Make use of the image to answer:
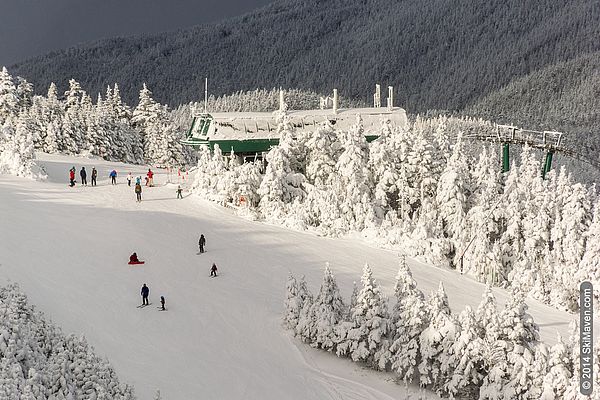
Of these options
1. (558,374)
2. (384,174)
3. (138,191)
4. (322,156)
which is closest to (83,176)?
(138,191)

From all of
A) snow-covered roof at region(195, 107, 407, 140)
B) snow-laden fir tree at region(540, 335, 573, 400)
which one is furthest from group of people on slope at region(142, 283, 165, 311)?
snow-covered roof at region(195, 107, 407, 140)

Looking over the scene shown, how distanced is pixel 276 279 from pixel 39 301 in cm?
1221

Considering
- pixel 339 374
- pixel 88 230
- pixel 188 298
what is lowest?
Answer: pixel 339 374

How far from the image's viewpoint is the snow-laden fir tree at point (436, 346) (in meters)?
24.2

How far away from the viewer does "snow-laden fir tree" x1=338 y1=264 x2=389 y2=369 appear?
83.3 feet

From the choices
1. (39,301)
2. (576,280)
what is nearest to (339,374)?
(39,301)

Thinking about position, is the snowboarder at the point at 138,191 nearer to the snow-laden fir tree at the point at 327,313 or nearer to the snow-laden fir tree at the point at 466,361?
the snow-laden fir tree at the point at 327,313

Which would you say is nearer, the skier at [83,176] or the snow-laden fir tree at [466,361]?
the snow-laden fir tree at [466,361]

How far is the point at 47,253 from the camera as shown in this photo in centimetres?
2967

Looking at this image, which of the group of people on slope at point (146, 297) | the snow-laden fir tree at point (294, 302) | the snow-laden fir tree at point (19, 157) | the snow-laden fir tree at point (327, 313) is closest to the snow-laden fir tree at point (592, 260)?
the snow-laden fir tree at point (327, 313)

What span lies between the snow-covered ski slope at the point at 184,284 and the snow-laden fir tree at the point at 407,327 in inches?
38.1

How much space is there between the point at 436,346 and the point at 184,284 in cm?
1202

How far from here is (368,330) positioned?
25719 millimetres

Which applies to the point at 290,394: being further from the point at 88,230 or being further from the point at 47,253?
the point at 88,230
